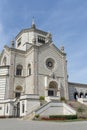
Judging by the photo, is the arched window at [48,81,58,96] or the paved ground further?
the arched window at [48,81,58,96]

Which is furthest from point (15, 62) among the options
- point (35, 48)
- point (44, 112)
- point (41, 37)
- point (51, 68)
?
point (44, 112)

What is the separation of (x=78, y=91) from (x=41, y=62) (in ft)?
53.0

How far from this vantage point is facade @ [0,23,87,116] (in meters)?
42.8

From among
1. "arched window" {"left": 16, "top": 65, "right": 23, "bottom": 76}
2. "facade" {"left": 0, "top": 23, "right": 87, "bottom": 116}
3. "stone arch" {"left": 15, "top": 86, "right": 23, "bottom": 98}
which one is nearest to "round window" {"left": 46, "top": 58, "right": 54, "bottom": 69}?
"facade" {"left": 0, "top": 23, "right": 87, "bottom": 116}

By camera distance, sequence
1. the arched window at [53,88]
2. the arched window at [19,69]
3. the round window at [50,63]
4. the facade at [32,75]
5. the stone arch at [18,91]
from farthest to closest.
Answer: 1. the round window at [50,63]
2. the arched window at [19,69]
3. the arched window at [53,88]
4. the stone arch at [18,91]
5. the facade at [32,75]

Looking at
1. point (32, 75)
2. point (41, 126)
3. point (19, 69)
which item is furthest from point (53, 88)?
point (41, 126)

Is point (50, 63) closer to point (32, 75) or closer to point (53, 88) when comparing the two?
point (53, 88)

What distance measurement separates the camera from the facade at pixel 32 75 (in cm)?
4276

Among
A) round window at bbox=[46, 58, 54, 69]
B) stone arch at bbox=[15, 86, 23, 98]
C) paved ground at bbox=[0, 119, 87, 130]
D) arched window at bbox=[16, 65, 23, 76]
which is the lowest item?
paved ground at bbox=[0, 119, 87, 130]

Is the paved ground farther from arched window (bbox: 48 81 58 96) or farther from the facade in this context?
arched window (bbox: 48 81 58 96)

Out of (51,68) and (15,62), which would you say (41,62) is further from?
(15,62)

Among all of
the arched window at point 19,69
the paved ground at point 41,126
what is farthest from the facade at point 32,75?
the paved ground at point 41,126

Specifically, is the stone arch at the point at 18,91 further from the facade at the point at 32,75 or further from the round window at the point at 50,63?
the round window at the point at 50,63

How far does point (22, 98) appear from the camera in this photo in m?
36.1
